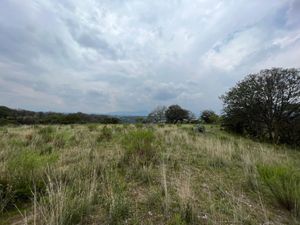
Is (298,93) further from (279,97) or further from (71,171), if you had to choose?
(71,171)

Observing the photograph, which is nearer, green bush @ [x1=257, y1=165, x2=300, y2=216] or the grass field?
the grass field

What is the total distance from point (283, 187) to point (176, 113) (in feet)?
180

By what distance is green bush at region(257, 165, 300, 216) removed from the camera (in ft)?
9.72

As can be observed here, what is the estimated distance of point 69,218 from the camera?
2.32m

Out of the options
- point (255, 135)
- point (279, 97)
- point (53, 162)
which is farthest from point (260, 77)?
point (53, 162)

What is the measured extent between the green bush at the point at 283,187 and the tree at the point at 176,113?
52.1m

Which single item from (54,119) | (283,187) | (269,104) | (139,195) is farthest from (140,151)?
(54,119)

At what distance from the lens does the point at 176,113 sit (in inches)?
2271

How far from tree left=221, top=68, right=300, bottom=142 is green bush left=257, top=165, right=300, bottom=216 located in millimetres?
16817

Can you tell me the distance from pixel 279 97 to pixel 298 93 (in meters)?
1.49

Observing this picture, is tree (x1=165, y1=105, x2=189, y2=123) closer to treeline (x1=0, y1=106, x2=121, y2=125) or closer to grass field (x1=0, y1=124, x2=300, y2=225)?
treeline (x1=0, y1=106, x2=121, y2=125)

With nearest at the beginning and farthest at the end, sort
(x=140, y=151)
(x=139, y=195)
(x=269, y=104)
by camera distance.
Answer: (x=139, y=195)
(x=140, y=151)
(x=269, y=104)

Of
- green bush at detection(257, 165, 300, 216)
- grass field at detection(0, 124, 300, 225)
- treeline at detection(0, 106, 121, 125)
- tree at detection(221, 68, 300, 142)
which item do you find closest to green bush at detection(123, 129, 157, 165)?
grass field at detection(0, 124, 300, 225)

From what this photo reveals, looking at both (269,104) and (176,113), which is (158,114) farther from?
(269,104)
